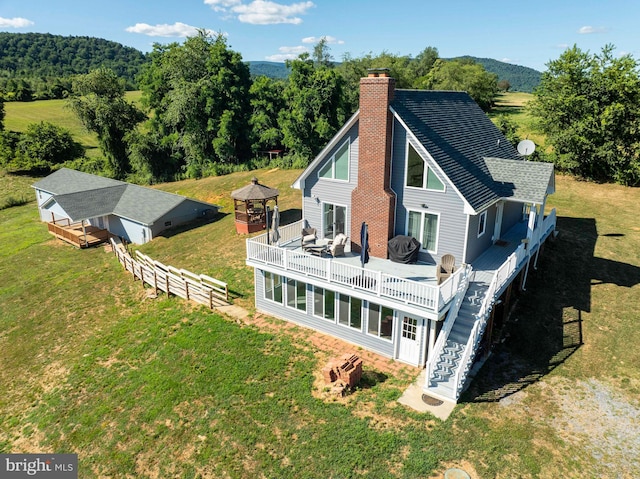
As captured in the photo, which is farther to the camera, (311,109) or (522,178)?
(311,109)

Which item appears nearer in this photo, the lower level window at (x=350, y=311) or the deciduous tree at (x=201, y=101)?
the lower level window at (x=350, y=311)

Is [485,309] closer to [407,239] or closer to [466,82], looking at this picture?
[407,239]

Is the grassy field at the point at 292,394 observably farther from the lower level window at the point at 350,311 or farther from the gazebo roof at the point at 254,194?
the gazebo roof at the point at 254,194

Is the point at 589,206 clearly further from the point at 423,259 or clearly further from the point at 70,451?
the point at 70,451

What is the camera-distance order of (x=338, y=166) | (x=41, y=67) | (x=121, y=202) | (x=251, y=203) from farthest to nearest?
(x=41, y=67) → (x=121, y=202) → (x=251, y=203) → (x=338, y=166)

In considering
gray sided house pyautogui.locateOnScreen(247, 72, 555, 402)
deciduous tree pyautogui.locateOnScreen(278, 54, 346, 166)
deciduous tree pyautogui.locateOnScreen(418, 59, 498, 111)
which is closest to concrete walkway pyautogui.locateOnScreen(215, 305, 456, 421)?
gray sided house pyautogui.locateOnScreen(247, 72, 555, 402)

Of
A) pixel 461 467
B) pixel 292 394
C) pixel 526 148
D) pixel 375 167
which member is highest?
pixel 526 148

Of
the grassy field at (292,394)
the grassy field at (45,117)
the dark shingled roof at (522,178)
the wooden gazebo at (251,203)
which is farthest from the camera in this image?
the grassy field at (45,117)

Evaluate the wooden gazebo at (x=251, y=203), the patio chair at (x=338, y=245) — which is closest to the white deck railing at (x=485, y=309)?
the patio chair at (x=338, y=245)

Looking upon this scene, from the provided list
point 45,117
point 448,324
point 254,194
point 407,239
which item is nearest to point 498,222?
point 407,239
